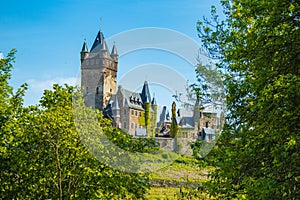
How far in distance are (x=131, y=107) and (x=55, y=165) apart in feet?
24.5

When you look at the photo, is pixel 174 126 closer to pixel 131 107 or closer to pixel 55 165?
pixel 131 107

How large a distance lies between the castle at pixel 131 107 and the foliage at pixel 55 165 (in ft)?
11.5

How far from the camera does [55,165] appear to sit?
438 inches

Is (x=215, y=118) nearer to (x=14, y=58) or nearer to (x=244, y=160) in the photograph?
(x=244, y=160)

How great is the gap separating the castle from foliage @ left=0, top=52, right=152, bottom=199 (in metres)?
3.52

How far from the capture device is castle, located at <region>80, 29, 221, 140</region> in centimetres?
1526

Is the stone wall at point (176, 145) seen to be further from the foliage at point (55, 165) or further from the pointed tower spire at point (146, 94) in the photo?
the foliage at point (55, 165)

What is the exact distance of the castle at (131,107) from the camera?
1526 centimetres

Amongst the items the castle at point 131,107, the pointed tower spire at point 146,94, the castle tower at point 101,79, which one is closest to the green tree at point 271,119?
the castle at point 131,107

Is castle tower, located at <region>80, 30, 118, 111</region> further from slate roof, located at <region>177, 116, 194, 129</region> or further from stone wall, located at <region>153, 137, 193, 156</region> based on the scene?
slate roof, located at <region>177, 116, 194, 129</region>

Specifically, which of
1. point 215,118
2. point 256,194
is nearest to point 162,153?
point 215,118

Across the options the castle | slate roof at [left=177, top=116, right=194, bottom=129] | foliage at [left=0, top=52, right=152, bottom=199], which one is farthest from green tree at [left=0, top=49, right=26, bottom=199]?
slate roof at [left=177, top=116, right=194, bottom=129]

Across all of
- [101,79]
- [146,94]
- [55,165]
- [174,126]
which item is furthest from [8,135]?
[174,126]

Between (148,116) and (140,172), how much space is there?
747 cm
